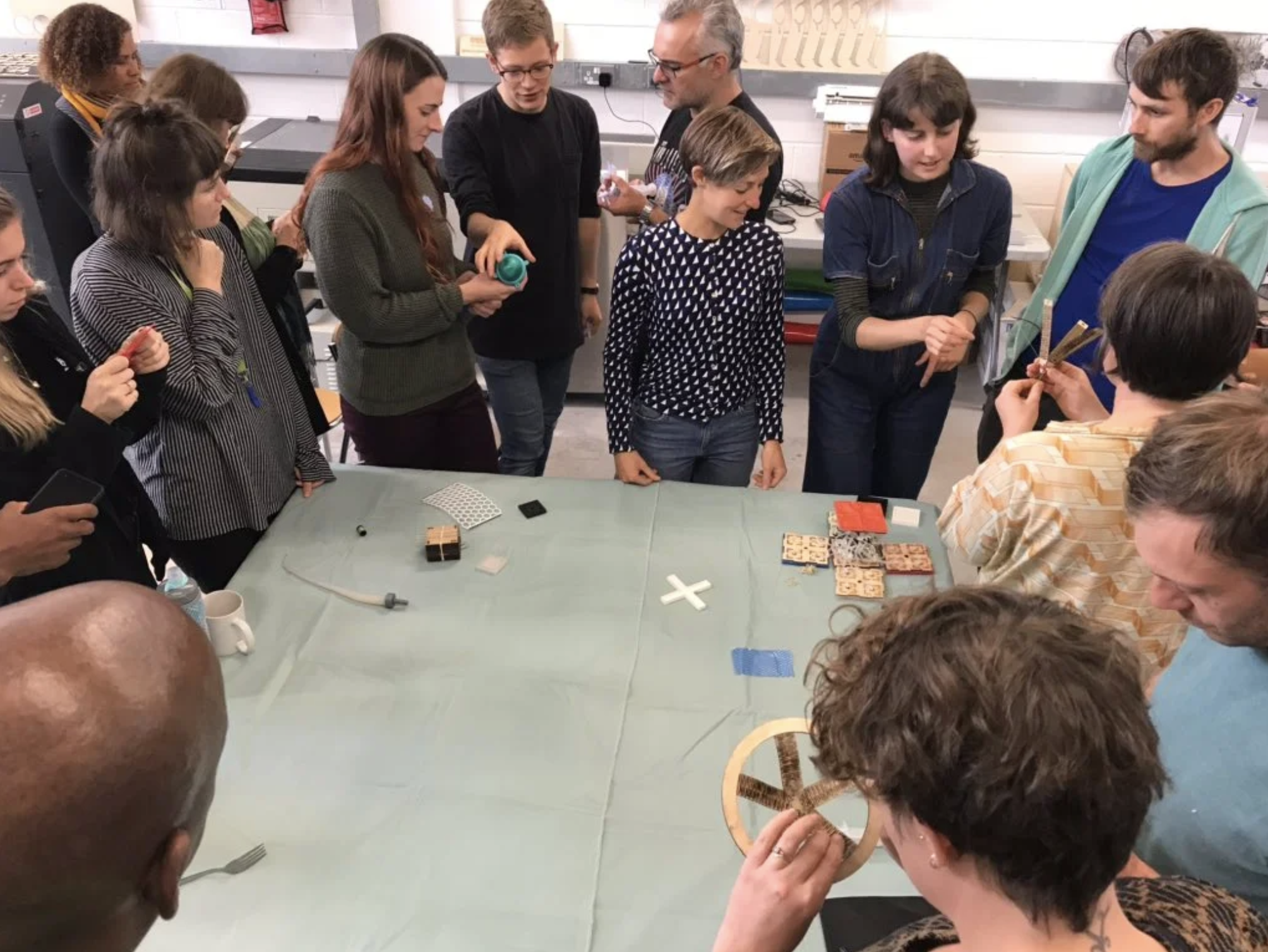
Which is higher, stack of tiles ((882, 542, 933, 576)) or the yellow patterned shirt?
the yellow patterned shirt

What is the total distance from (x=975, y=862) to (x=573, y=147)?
2221mm

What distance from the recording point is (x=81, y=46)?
8.14ft

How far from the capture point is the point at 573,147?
8.32 ft

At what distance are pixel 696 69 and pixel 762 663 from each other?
1613 mm

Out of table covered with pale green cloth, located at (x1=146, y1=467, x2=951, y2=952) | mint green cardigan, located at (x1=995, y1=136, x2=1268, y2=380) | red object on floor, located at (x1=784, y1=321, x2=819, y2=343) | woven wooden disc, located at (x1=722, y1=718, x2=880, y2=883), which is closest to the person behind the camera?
woven wooden disc, located at (x1=722, y1=718, x2=880, y2=883)

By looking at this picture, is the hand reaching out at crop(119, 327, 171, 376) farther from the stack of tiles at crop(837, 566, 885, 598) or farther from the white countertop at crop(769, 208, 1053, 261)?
the white countertop at crop(769, 208, 1053, 261)

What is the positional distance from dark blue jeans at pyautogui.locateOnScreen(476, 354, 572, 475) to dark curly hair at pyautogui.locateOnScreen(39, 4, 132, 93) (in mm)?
1281

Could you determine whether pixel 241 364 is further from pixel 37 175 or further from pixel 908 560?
pixel 37 175

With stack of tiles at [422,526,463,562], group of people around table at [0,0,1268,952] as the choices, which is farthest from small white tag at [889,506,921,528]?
stack of tiles at [422,526,463,562]

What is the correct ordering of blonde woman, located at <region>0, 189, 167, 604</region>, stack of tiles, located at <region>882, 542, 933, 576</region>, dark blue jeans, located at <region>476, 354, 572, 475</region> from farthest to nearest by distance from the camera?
dark blue jeans, located at <region>476, 354, 572, 475</region>, stack of tiles, located at <region>882, 542, 933, 576</region>, blonde woman, located at <region>0, 189, 167, 604</region>

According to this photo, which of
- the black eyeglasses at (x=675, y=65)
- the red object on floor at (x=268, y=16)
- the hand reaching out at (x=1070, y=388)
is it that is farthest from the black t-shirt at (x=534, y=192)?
the red object on floor at (x=268, y=16)

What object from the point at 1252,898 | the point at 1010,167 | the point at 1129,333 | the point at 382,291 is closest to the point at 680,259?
the point at 382,291

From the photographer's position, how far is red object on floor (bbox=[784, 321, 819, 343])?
4438 mm

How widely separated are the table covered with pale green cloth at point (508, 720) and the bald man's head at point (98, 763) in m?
0.59
